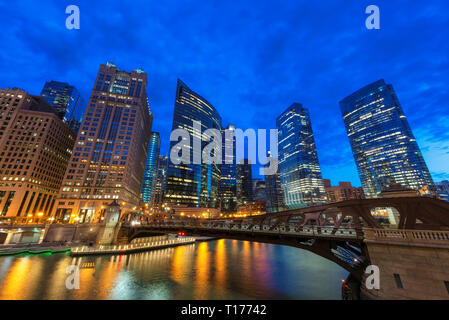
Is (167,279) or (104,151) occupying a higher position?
(104,151)

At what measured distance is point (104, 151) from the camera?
305 ft

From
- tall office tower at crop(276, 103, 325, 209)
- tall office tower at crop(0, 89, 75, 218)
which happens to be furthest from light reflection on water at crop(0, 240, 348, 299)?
tall office tower at crop(276, 103, 325, 209)

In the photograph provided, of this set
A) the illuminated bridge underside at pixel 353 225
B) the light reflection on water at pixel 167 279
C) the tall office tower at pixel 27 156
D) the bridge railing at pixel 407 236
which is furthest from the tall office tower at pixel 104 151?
the bridge railing at pixel 407 236

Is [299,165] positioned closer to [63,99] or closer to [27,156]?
[27,156]

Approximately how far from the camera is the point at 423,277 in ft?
41.1

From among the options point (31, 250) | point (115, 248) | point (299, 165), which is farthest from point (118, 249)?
point (299, 165)

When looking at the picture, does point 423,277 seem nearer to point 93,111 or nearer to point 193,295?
point 193,295

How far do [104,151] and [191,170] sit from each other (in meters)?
63.6

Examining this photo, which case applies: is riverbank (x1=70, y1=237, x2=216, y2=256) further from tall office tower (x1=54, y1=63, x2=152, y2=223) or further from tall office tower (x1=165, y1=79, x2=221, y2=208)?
tall office tower (x1=165, y1=79, x2=221, y2=208)

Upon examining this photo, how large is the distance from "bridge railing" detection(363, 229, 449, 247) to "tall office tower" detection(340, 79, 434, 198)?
14452 centimetres

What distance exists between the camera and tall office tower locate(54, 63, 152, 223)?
8244cm
